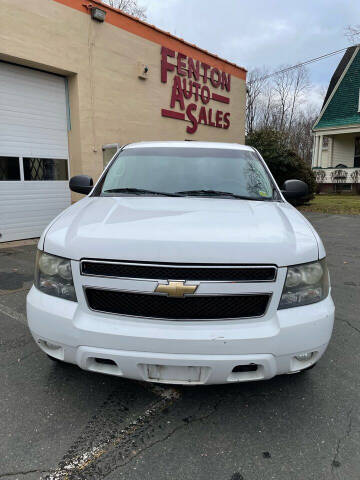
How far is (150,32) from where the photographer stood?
9.76 metres

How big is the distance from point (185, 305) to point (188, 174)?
1.71 metres

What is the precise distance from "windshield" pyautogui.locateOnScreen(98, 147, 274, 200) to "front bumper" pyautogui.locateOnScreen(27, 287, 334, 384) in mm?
1349

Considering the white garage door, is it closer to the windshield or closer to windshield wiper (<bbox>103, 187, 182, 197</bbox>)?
the windshield

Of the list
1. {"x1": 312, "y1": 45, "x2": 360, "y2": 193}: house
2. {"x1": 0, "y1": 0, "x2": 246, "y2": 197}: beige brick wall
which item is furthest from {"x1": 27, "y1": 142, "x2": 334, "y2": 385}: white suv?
{"x1": 312, "y1": 45, "x2": 360, "y2": 193}: house

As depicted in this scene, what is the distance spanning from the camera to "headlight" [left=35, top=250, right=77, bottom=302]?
79.7 inches

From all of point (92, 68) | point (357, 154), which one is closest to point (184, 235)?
point (92, 68)

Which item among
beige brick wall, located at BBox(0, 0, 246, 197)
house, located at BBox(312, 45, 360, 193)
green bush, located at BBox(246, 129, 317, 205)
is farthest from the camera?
house, located at BBox(312, 45, 360, 193)

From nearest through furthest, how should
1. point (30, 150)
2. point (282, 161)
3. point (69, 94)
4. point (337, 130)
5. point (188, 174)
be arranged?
1. point (188, 174)
2. point (30, 150)
3. point (69, 94)
4. point (282, 161)
5. point (337, 130)

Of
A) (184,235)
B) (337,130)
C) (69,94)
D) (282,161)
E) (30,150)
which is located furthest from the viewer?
(337,130)

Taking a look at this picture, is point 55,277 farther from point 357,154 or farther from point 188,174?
point 357,154

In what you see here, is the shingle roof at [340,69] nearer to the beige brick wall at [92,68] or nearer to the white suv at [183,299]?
the beige brick wall at [92,68]

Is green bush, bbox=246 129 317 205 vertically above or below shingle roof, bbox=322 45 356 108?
below

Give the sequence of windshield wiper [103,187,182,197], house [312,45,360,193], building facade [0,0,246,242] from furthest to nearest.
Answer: house [312,45,360,193]
building facade [0,0,246,242]
windshield wiper [103,187,182,197]

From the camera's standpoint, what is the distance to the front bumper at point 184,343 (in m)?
1.85
